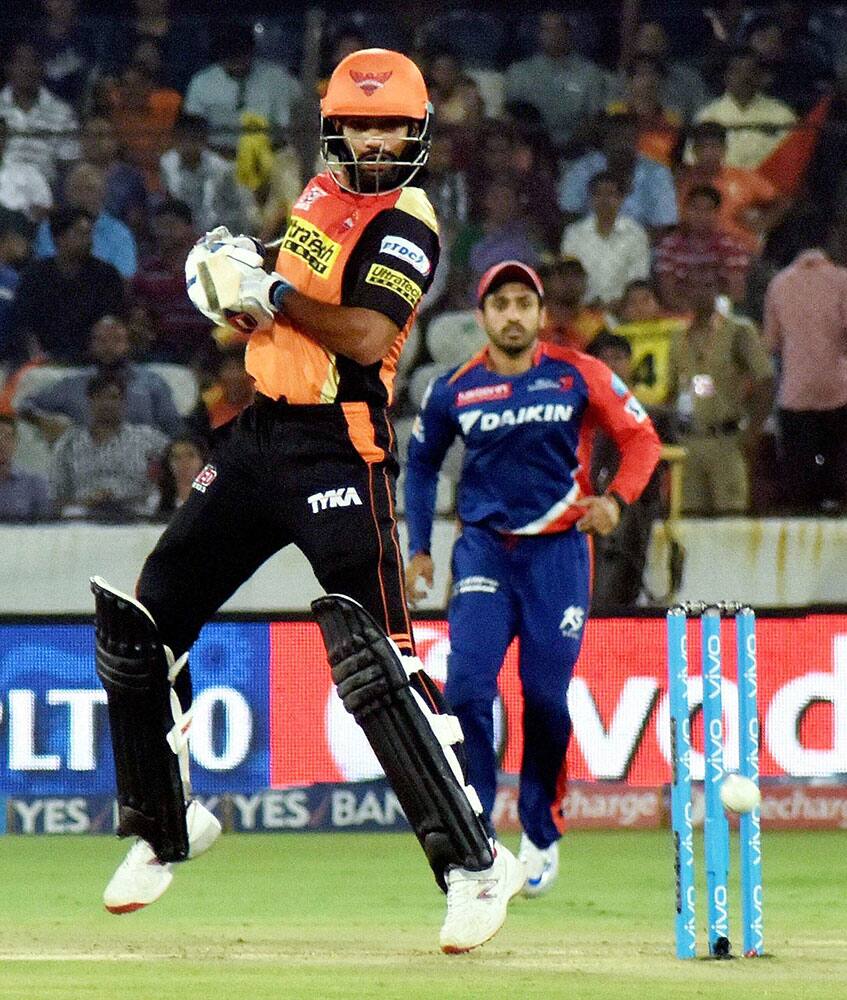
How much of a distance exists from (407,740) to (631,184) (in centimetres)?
724

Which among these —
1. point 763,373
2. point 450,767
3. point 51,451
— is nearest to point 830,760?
point 763,373

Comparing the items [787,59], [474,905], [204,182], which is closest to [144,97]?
[204,182]

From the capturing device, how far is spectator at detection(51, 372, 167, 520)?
1056 centimetres

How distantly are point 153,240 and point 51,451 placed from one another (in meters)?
1.53

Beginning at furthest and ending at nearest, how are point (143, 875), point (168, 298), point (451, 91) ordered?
point (451, 91) < point (168, 298) < point (143, 875)

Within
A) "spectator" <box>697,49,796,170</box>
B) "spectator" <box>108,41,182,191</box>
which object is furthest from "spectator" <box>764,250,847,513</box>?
"spectator" <box>108,41,182,191</box>

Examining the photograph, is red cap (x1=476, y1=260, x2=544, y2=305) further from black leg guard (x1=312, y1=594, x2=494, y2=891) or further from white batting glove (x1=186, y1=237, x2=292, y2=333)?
black leg guard (x1=312, y1=594, x2=494, y2=891)

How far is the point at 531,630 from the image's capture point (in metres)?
6.75

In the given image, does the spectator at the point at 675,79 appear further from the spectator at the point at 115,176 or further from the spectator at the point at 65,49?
the spectator at the point at 65,49

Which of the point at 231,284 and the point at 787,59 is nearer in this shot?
the point at 231,284

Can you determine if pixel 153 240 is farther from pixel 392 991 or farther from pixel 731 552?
pixel 392 991

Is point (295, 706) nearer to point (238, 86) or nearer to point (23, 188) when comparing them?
point (23, 188)

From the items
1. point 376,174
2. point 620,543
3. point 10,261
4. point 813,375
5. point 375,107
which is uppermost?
point 375,107

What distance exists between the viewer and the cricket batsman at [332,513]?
4.80 metres
